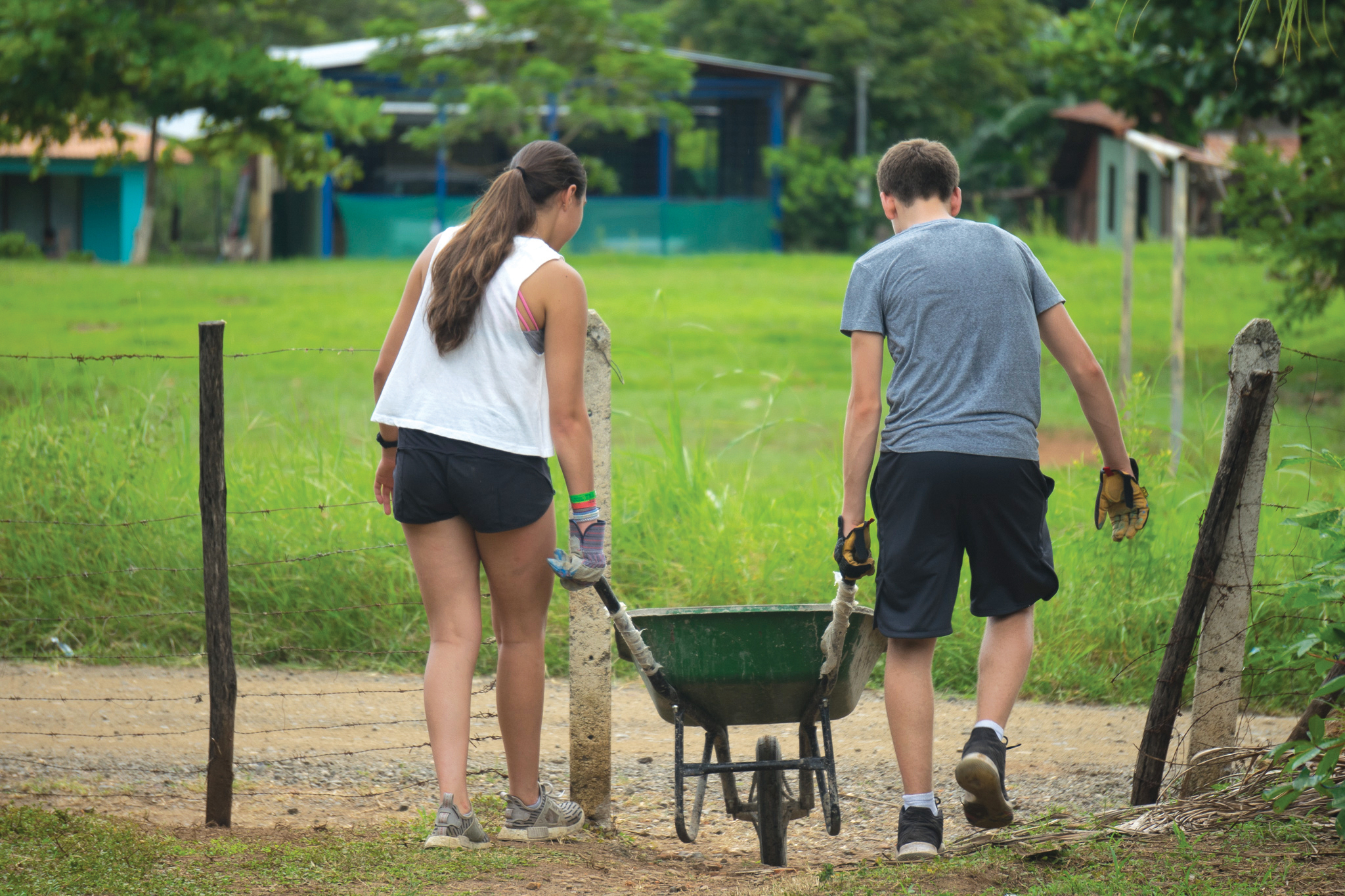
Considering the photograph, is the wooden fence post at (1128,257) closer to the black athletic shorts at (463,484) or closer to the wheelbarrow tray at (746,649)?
the wheelbarrow tray at (746,649)

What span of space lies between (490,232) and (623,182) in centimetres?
2915

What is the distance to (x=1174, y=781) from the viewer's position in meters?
3.69

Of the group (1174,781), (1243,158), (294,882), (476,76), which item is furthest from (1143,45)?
(476,76)

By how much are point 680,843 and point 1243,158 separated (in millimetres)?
8751

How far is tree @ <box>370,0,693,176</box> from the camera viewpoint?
27422 mm

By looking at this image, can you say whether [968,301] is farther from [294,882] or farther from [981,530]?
[294,882]

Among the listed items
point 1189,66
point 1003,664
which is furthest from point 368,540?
point 1189,66

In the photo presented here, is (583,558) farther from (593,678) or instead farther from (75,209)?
(75,209)

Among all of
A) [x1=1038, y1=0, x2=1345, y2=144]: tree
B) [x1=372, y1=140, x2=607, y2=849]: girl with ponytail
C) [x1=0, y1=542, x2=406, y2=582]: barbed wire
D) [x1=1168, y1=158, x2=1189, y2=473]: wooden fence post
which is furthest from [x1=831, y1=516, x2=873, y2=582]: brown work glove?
[x1=1038, y1=0, x2=1345, y2=144]: tree

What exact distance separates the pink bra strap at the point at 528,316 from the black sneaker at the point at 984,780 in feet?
4.78

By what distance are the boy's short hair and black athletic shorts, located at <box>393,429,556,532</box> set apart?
1.17 meters

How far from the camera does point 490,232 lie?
3.27 m

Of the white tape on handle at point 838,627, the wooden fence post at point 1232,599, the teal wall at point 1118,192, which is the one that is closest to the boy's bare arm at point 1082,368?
the wooden fence post at point 1232,599

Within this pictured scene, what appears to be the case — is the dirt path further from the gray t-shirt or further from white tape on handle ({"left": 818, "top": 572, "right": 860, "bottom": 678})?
the gray t-shirt
